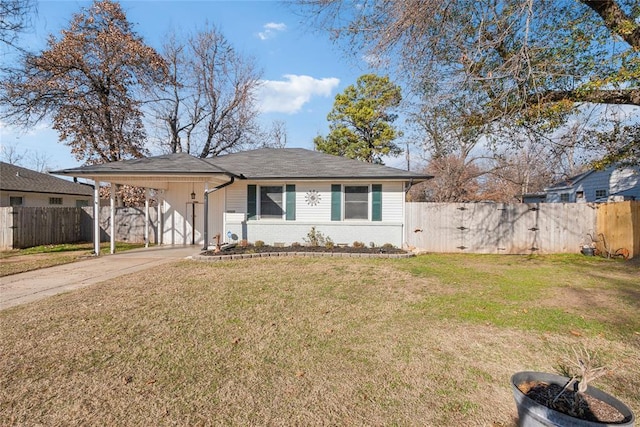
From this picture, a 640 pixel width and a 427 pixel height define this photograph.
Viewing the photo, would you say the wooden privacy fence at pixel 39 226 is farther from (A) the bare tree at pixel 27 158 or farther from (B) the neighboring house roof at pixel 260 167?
(A) the bare tree at pixel 27 158

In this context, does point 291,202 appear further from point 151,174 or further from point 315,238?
point 151,174

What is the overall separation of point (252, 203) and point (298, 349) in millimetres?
8685

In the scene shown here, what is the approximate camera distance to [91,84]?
1569 cm

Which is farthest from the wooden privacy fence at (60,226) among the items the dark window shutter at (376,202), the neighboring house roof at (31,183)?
the dark window shutter at (376,202)

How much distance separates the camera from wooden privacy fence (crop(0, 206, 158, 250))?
463 inches

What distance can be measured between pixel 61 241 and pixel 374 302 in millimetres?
14734

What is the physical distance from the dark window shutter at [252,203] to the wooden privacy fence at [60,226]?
185 inches

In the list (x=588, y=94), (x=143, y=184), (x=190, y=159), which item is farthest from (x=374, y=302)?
(x=143, y=184)

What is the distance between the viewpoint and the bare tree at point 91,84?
14.1 m

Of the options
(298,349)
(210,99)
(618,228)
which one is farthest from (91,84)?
(618,228)

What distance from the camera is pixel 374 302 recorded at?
17.1 ft

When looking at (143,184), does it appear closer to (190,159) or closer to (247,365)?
(190,159)

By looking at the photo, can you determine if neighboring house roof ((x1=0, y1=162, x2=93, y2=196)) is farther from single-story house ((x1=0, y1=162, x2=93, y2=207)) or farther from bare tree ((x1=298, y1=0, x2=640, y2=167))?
bare tree ((x1=298, y1=0, x2=640, y2=167))

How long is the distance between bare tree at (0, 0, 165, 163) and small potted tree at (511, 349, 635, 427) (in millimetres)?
19612
